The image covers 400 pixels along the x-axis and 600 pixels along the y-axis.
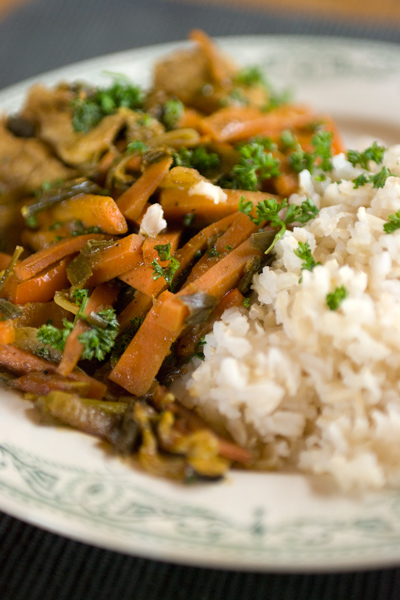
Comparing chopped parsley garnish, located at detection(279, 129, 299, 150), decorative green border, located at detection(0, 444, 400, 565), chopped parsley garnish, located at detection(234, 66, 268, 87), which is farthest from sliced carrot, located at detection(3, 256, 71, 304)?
chopped parsley garnish, located at detection(234, 66, 268, 87)

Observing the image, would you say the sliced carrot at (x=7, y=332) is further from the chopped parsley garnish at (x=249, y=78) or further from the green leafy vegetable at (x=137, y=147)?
the chopped parsley garnish at (x=249, y=78)

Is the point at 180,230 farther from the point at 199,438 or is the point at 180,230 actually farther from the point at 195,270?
the point at 199,438

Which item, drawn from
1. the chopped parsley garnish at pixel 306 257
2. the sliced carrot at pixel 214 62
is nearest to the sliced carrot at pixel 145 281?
the chopped parsley garnish at pixel 306 257

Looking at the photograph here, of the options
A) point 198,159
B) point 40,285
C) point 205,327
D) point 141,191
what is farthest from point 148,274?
point 198,159

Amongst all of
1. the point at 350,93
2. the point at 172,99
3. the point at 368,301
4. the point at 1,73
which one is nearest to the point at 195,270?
the point at 368,301

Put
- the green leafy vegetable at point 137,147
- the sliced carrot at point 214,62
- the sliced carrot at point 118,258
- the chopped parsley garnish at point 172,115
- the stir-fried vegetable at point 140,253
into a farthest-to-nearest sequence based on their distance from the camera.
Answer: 1. the sliced carrot at point 214,62
2. the chopped parsley garnish at point 172,115
3. the green leafy vegetable at point 137,147
4. the sliced carrot at point 118,258
5. the stir-fried vegetable at point 140,253

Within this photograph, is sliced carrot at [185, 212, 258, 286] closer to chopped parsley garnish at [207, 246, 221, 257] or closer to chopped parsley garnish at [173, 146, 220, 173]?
chopped parsley garnish at [207, 246, 221, 257]
